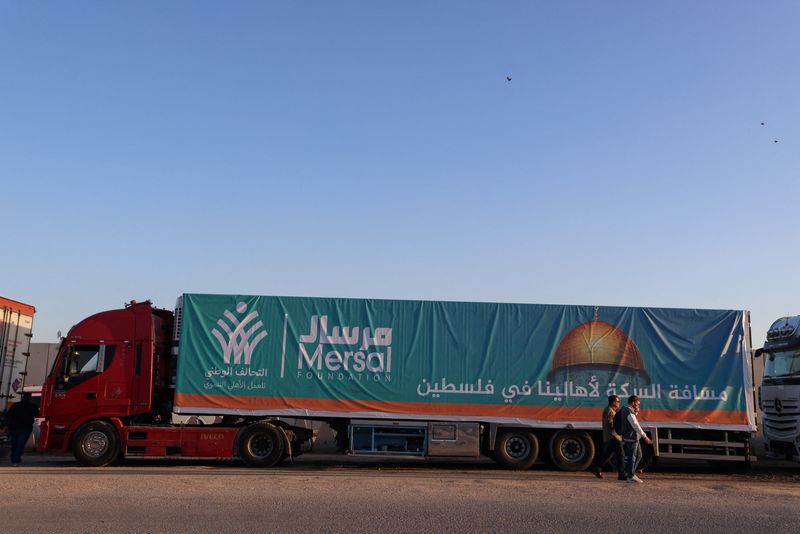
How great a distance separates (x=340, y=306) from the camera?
49.5ft

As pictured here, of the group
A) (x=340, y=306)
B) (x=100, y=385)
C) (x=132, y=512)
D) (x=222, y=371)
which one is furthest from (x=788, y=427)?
(x=100, y=385)

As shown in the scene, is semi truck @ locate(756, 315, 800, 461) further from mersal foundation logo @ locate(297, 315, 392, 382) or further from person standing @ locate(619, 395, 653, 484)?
mersal foundation logo @ locate(297, 315, 392, 382)

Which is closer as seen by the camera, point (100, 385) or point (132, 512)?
point (132, 512)

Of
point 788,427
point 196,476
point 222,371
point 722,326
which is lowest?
point 196,476

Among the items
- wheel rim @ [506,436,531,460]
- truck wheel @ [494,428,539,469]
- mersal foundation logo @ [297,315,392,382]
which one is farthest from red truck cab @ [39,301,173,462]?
wheel rim @ [506,436,531,460]

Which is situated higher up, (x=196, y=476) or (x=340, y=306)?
(x=340, y=306)

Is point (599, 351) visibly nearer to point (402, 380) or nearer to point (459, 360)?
point (459, 360)

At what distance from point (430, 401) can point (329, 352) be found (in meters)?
2.44

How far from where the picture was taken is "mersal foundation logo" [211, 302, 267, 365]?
48.7 feet

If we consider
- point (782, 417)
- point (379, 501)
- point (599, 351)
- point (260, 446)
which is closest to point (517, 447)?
point (599, 351)

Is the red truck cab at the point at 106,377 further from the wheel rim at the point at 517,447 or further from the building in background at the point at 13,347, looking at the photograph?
the wheel rim at the point at 517,447

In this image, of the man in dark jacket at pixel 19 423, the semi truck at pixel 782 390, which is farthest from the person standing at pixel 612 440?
the man in dark jacket at pixel 19 423

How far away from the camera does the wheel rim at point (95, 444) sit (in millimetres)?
14391

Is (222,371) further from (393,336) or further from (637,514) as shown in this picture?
(637,514)
